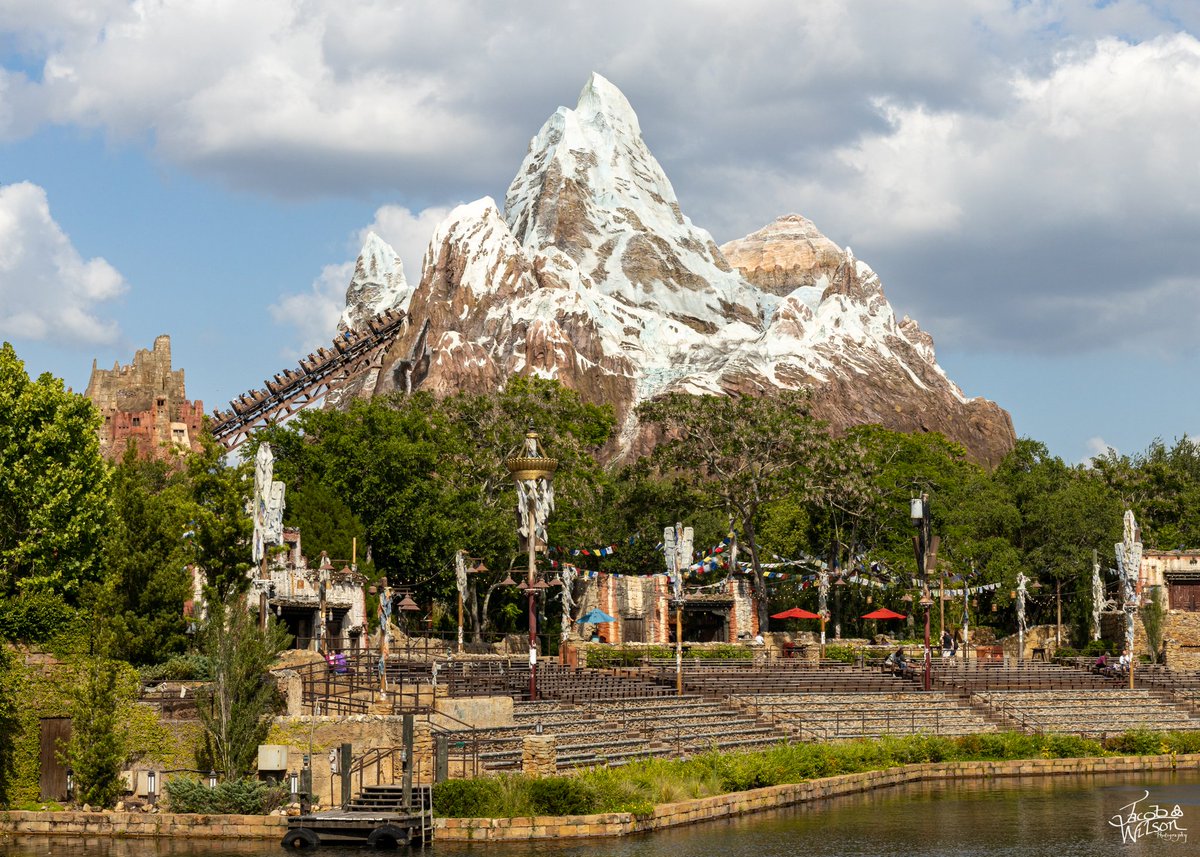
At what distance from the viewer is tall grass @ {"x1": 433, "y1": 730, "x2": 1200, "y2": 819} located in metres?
29.0

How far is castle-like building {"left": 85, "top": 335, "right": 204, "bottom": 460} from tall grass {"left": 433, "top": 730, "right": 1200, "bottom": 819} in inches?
4305

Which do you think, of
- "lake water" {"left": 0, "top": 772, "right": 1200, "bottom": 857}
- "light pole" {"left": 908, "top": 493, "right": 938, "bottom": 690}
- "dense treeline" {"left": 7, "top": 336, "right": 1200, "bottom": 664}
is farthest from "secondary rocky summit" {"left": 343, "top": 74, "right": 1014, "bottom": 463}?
"lake water" {"left": 0, "top": 772, "right": 1200, "bottom": 857}

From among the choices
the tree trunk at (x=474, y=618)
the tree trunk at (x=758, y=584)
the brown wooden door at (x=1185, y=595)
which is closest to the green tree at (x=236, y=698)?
the tree trunk at (x=474, y=618)

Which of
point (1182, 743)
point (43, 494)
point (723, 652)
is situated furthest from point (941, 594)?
point (43, 494)

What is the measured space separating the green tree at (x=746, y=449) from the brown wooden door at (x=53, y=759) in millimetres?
43247

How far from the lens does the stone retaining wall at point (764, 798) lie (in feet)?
92.1

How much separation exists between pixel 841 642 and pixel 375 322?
71.4m

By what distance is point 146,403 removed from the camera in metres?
160

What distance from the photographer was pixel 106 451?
143750 mm

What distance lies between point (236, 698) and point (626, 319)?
139 metres

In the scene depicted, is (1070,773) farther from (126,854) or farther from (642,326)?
(642,326)

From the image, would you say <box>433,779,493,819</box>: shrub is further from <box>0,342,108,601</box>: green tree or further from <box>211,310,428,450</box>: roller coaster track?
<box>211,310,428,450</box>: roller coaster track

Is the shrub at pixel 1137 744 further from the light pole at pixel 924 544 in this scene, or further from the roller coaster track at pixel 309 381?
the roller coaster track at pixel 309 381

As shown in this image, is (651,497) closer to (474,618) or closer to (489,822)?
(474,618)
